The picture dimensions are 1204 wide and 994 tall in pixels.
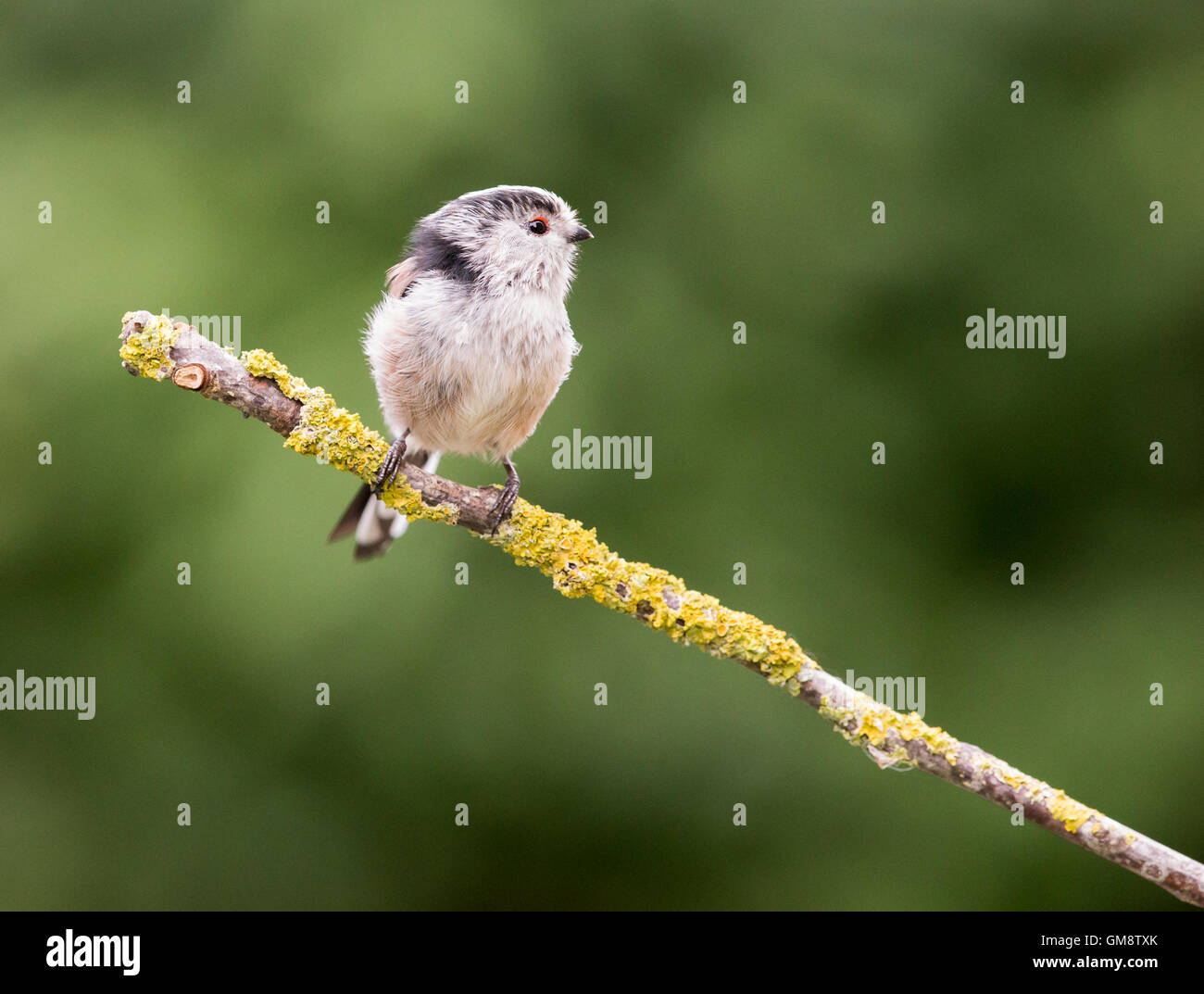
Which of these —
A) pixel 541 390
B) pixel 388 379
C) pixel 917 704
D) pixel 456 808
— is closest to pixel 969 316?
pixel 917 704

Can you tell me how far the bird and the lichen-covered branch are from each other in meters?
0.29

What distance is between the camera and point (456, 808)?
4.82 m

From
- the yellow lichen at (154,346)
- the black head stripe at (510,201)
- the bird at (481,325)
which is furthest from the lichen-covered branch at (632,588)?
the black head stripe at (510,201)

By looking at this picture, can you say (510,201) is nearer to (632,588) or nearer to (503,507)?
(503,507)

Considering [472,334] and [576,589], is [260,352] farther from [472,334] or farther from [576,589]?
[576,589]

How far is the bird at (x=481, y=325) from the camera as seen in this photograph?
3404 millimetres

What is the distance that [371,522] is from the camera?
4.14 metres

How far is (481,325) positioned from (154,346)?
1.00m

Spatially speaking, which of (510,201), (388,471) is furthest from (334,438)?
(510,201)

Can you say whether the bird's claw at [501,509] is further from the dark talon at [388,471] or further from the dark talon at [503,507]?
the dark talon at [388,471]

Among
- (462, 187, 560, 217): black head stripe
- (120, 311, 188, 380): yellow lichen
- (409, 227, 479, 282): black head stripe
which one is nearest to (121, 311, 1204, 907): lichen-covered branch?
(120, 311, 188, 380): yellow lichen

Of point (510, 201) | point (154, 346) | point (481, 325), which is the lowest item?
point (154, 346)

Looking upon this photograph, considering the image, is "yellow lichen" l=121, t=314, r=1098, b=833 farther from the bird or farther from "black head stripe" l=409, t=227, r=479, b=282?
"black head stripe" l=409, t=227, r=479, b=282

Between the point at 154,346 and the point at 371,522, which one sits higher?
the point at 154,346
